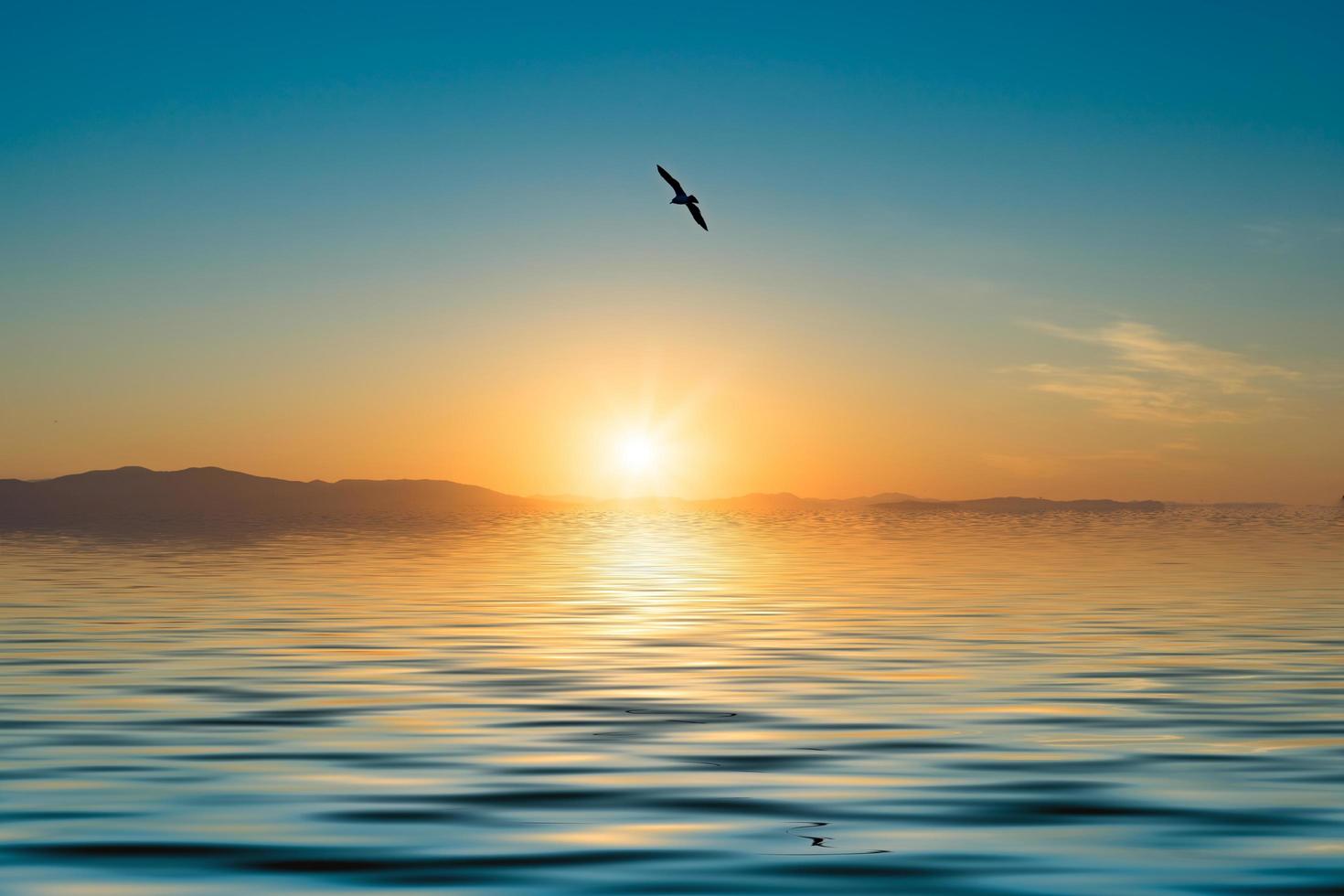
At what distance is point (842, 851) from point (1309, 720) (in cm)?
1027

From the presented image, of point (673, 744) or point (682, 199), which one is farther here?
point (682, 199)

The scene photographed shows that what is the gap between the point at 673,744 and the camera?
1825 cm

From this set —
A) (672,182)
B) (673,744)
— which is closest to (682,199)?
(672,182)

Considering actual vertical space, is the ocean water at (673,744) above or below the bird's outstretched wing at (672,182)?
below

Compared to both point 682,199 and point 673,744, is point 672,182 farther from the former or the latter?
point 673,744

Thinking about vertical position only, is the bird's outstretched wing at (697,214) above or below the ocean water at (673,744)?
above

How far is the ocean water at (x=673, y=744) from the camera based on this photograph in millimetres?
12414

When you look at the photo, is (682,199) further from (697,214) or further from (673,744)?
(673,744)

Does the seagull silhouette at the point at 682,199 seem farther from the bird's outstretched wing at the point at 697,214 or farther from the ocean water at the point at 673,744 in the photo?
the ocean water at the point at 673,744

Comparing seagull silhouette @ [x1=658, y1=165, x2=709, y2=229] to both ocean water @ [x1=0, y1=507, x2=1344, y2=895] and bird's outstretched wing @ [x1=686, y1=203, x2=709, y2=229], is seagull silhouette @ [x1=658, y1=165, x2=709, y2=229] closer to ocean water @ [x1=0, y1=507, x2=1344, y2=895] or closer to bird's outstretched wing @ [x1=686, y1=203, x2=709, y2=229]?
bird's outstretched wing @ [x1=686, y1=203, x2=709, y2=229]

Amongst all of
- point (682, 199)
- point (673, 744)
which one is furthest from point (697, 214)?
point (673, 744)

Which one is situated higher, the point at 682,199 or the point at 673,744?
the point at 682,199

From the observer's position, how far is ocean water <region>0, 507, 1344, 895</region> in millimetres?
12414

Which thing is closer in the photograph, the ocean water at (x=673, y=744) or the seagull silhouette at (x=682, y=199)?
the ocean water at (x=673, y=744)
